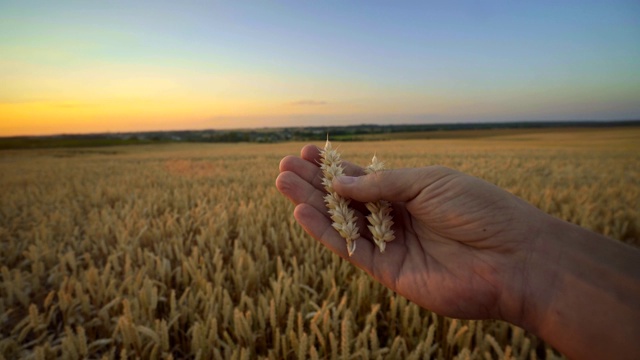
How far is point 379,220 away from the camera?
1775mm

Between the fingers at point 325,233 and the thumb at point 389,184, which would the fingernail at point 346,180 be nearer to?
the thumb at point 389,184

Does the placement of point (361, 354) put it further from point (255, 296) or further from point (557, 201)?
point (557, 201)

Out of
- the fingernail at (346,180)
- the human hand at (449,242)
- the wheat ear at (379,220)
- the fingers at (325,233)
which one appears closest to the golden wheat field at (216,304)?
the human hand at (449,242)

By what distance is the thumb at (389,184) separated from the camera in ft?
5.69

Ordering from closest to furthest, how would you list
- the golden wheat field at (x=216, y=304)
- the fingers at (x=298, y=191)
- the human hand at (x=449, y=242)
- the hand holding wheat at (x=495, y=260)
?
1. the hand holding wheat at (x=495, y=260)
2. the human hand at (x=449, y=242)
3. the golden wheat field at (x=216, y=304)
4. the fingers at (x=298, y=191)

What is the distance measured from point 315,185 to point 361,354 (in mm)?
1052

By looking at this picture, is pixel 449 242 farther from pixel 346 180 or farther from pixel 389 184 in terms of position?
pixel 346 180

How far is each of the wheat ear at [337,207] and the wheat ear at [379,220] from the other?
0.09 metres

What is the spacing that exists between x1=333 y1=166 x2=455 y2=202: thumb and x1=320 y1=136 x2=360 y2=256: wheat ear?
0.05 meters

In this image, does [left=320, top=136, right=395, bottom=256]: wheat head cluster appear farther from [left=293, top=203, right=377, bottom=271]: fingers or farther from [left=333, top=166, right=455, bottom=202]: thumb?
[left=293, top=203, right=377, bottom=271]: fingers

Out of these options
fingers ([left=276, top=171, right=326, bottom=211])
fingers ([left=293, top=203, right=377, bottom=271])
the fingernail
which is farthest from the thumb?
fingers ([left=276, top=171, right=326, bottom=211])

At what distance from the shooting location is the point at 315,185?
93.0 inches

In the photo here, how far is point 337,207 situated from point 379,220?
0.22 m

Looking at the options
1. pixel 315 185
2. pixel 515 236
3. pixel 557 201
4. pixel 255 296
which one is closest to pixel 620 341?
pixel 515 236
